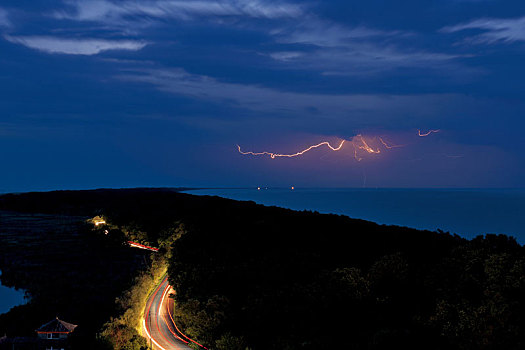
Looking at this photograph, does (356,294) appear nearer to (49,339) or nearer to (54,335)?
(54,335)

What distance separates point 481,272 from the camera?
30.0 m

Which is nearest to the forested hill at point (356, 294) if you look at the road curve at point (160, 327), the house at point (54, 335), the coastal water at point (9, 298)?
the road curve at point (160, 327)

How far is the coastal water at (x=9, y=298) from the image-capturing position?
49447 mm

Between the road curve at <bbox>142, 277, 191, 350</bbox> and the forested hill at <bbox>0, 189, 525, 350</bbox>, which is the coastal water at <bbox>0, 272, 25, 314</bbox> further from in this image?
the forested hill at <bbox>0, 189, 525, 350</bbox>

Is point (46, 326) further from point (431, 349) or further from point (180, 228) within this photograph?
point (180, 228)

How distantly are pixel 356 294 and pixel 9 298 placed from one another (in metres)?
43.4

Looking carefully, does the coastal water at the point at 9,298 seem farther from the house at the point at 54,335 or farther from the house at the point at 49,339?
the house at the point at 54,335

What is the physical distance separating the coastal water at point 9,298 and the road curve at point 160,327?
1772 cm

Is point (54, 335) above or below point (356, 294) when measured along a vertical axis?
below

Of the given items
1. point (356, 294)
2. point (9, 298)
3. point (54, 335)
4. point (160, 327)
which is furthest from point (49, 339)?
point (9, 298)

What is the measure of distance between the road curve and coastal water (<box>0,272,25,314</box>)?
1772 cm

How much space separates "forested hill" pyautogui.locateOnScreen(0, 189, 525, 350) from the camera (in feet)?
81.5

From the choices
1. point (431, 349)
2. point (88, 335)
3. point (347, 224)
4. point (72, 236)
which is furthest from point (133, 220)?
point (431, 349)

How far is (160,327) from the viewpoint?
3512 cm
